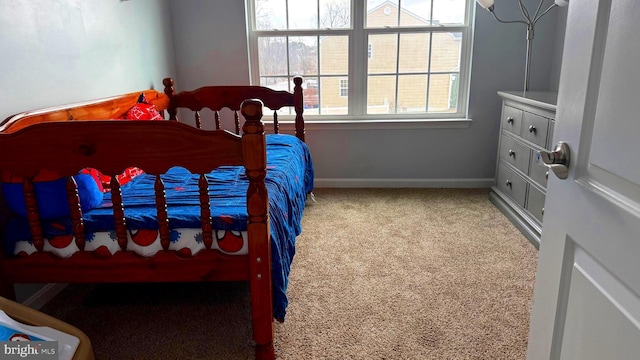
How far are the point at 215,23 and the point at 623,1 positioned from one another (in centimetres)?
316

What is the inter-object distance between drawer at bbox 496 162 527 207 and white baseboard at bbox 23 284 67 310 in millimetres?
2656

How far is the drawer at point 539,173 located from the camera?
7.97 ft

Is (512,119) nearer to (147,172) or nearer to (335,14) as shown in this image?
(335,14)

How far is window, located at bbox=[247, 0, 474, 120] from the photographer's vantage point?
3422 millimetres

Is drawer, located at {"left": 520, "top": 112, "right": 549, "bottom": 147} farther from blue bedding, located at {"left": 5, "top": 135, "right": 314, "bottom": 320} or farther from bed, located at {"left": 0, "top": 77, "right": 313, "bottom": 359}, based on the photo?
bed, located at {"left": 0, "top": 77, "right": 313, "bottom": 359}

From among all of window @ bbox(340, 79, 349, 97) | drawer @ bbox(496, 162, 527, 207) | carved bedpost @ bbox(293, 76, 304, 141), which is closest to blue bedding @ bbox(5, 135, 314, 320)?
→ carved bedpost @ bbox(293, 76, 304, 141)

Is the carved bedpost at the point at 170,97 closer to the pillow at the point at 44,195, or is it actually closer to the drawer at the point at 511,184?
the pillow at the point at 44,195

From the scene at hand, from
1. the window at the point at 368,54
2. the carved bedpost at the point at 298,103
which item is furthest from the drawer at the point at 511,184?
the carved bedpost at the point at 298,103

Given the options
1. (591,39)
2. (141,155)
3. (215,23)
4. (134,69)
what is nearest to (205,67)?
(215,23)

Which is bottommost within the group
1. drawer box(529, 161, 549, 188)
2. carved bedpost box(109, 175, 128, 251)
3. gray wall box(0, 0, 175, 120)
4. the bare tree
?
drawer box(529, 161, 549, 188)

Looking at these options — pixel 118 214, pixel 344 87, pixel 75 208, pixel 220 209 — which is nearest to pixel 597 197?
pixel 220 209

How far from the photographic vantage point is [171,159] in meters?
1.43

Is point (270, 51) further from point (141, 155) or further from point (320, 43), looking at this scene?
point (141, 155)

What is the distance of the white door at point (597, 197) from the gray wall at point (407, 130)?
268 cm
